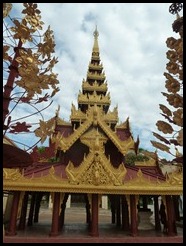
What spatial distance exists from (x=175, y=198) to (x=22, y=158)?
15670 millimetres

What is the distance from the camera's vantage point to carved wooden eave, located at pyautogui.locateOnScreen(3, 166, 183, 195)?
11.2 meters

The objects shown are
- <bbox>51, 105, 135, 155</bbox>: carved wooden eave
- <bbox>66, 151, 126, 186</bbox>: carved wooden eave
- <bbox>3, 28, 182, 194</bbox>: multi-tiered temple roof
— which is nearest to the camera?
<bbox>3, 28, 182, 194</bbox>: multi-tiered temple roof

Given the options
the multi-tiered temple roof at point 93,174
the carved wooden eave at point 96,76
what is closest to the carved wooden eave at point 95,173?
the multi-tiered temple roof at point 93,174

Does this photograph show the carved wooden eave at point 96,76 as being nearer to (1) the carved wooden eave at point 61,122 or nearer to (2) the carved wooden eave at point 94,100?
(2) the carved wooden eave at point 94,100

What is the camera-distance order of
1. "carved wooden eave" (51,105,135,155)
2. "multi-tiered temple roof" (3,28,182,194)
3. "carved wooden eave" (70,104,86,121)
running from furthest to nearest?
"carved wooden eave" (70,104,86,121) → "carved wooden eave" (51,105,135,155) → "multi-tiered temple roof" (3,28,182,194)

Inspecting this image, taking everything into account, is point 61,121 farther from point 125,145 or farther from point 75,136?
point 125,145

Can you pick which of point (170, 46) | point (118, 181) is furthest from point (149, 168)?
point (170, 46)

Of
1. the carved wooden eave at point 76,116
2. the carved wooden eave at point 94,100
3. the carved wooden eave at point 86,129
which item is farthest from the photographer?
the carved wooden eave at point 94,100

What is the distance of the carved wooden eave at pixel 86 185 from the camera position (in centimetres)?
1120

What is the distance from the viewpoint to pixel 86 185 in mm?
11469

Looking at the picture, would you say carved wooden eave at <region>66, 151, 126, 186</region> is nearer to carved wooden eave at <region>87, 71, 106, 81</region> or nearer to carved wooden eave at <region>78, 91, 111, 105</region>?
carved wooden eave at <region>78, 91, 111, 105</region>

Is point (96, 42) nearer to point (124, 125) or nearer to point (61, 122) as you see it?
point (124, 125)

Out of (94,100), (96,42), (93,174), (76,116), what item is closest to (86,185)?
(93,174)

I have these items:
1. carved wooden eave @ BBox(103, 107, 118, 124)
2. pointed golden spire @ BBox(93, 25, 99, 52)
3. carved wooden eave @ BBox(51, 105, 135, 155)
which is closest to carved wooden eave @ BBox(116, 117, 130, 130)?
carved wooden eave @ BBox(103, 107, 118, 124)
